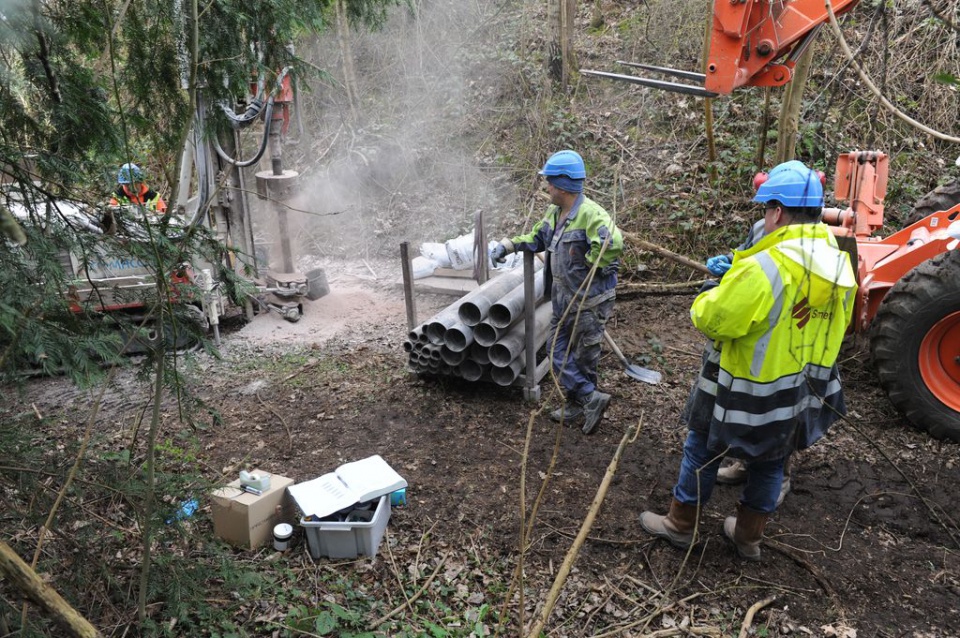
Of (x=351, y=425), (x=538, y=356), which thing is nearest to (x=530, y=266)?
(x=538, y=356)

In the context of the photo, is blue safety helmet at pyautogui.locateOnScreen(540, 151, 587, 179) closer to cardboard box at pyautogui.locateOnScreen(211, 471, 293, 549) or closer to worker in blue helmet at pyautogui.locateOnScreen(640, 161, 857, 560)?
worker in blue helmet at pyautogui.locateOnScreen(640, 161, 857, 560)

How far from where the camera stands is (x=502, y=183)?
10.4 meters

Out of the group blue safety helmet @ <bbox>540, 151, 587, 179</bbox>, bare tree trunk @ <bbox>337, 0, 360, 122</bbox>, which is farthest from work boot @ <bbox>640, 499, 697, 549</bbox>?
bare tree trunk @ <bbox>337, 0, 360, 122</bbox>

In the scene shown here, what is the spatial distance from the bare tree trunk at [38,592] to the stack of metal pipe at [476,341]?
13.7 feet

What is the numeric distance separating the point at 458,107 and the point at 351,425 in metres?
7.79

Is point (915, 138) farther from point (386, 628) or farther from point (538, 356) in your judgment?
point (386, 628)

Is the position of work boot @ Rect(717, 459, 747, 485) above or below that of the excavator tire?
below

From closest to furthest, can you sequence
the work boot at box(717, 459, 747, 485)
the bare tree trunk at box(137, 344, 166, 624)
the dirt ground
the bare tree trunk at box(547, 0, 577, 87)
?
the bare tree trunk at box(137, 344, 166, 624) → the dirt ground → the work boot at box(717, 459, 747, 485) → the bare tree trunk at box(547, 0, 577, 87)

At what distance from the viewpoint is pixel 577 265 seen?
5.09 m

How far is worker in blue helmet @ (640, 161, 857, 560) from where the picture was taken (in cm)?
313

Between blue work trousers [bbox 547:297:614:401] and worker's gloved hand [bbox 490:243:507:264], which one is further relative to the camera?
worker's gloved hand [bbox 490:243:507:264]

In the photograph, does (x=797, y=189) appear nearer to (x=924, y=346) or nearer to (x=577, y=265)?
(x=577, y=265)

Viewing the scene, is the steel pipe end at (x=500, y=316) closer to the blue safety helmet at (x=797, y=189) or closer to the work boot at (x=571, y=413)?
the work boot at (x=571, y=413)

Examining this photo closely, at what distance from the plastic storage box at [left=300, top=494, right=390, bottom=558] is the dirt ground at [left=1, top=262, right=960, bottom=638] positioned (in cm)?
8
